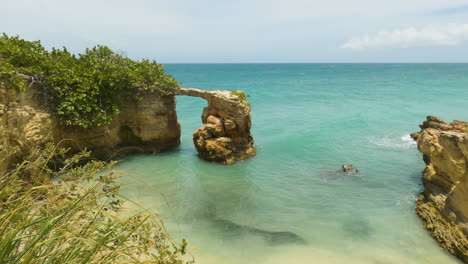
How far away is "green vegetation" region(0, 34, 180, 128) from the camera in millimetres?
11188

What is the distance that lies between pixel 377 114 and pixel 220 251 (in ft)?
84.8

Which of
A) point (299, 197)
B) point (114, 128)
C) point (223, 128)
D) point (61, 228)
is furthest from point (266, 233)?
point (114, 128)

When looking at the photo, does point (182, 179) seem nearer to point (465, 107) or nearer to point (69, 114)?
point (69, 114)

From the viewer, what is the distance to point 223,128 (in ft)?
49.1

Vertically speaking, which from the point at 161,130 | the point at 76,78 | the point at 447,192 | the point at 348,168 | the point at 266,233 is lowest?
the point at 266,233

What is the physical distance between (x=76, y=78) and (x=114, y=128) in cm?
340

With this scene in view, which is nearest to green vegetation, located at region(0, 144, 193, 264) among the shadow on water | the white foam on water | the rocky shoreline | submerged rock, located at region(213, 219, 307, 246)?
submerged rock, located at region(213, 219, 307, 246)

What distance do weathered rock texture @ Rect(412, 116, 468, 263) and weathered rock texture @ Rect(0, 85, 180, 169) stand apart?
11.7 meters

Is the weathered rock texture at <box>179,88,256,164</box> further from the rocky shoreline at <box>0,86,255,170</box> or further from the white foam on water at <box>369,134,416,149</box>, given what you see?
the white foam on water at <box>369,134,416,149</box>

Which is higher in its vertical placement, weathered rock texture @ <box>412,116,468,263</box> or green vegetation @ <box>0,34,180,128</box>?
green vegetation @ <box>0,34,180,128</box>

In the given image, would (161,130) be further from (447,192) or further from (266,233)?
(447,192)

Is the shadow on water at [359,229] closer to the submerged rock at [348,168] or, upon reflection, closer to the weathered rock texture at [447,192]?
the weathered rock texture at [447,192]

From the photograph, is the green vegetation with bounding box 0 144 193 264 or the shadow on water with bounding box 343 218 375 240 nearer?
the green vegetation with bounding box 0 144 193 264

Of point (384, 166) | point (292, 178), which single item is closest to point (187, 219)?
point (292, 178)
